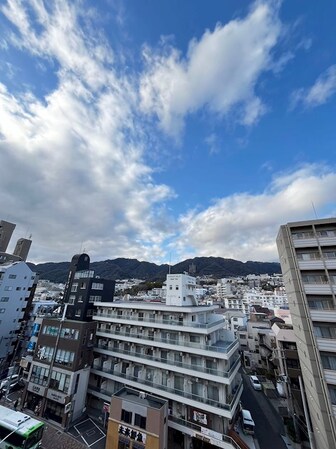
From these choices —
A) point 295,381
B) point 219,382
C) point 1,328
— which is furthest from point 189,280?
point 1,328

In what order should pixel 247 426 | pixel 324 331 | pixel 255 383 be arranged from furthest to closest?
pixel 255 383
pixel 247 426
pixel 324 331

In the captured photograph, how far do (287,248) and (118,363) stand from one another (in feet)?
83.2

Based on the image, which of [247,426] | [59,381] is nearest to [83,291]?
[59,381]

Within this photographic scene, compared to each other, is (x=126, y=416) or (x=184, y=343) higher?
(x=184, y=343)

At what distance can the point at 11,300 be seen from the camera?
138 feet

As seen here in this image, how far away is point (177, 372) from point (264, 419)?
1430 centimetres

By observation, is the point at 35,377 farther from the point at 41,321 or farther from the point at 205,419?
the point at 205,419

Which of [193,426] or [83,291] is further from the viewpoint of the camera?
[83,291]

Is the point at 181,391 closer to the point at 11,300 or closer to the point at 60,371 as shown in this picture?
the point at 60,371

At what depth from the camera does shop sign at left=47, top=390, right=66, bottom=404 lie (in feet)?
79.3

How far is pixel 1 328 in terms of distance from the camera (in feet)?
130

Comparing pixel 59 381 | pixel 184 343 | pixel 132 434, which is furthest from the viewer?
pixel 59 381

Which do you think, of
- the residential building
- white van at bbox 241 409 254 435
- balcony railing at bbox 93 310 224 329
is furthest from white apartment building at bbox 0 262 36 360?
white van at bbox 241 409 254 435

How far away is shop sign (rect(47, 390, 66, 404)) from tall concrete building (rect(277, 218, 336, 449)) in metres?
26.0
